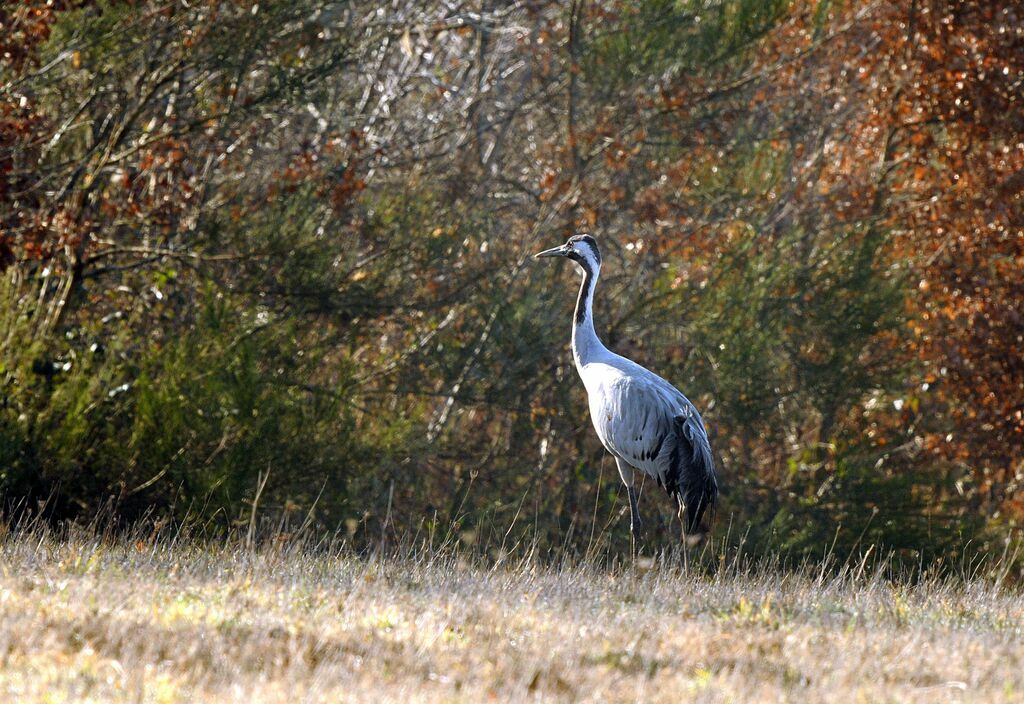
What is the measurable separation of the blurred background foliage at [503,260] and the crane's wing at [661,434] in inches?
38.0

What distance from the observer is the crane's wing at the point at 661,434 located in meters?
9.94

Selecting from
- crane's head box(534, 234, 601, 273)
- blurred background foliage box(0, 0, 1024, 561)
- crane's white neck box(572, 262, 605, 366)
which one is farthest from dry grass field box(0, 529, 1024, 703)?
crane's head box(534, 234, 601, 273)

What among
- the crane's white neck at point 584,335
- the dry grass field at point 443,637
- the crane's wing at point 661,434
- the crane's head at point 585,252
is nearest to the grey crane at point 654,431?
the crane's wing at point 661,434

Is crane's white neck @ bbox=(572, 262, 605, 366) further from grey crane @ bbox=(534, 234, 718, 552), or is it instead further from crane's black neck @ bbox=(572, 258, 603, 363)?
grey crane @ bbox=(534, 234, 718, 552)

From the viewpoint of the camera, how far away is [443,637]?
549 cm

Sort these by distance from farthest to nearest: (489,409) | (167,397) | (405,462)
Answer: (489,409)
(405,462)
(167,397)

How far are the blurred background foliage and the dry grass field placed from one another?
3.70m

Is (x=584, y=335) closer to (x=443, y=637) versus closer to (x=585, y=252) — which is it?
(x=585, y=252)

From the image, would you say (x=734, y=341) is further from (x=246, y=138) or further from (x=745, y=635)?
(x=745, y=635)

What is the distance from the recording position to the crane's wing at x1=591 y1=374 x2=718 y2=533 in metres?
9.94

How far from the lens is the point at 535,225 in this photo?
14.6 m

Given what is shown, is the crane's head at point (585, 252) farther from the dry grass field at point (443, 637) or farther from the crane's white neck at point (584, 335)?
the dry grass field at point (443, 637)

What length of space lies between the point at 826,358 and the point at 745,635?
9.20m

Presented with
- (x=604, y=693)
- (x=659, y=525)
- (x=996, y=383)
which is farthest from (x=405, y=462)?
(x=604, y=693)
